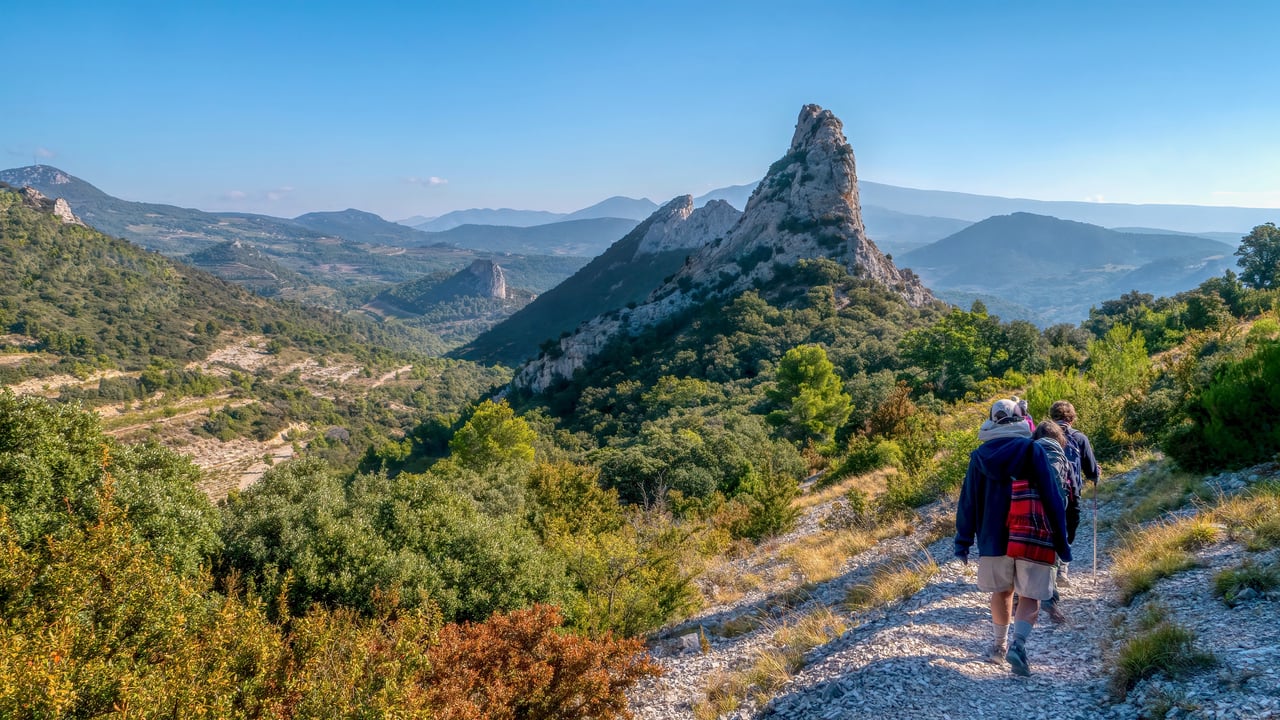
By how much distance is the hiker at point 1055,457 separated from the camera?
5.57 metres

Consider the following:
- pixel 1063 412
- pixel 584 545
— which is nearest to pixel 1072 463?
pixel 1063 412

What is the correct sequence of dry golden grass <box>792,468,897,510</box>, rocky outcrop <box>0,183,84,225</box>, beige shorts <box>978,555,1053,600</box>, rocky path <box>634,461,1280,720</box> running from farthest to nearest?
1. rocky outcrop <box>0,183,84,225</box>
2. dry golden grass <box>792,468,897,510</box>
3. beige shorts <box>978,555,1053,600</box>
4. rocky path <box>634,461,1280,720</box>

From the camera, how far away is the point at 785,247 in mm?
73938

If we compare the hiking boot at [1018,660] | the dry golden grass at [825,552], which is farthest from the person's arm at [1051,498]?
the dry golden grass at [825,552]

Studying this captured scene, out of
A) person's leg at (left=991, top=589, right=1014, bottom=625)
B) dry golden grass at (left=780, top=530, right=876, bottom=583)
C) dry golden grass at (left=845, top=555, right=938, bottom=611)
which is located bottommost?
dry golden grass at (left=780, top=530, right=876, bottom=583)

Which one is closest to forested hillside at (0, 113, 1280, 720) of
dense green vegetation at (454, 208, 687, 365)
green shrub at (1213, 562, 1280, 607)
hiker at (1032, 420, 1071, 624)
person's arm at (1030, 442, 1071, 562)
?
green shrub at (1213, 562, 1280, 607)

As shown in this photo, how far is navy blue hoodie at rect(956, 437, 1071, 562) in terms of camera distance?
191 inches

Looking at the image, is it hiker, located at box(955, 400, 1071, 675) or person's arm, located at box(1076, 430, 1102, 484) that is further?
person's arm, located at box(1076, 430, 1102, 484)

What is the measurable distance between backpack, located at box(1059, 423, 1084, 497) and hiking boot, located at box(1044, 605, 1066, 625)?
1.26m

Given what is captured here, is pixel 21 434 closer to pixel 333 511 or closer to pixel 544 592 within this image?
pixel 333 511

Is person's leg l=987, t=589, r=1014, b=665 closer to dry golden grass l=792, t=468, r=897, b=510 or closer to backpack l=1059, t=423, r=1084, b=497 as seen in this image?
backpack l=1059, t=423, r=1084, b=497

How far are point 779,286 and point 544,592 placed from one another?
62.0 m

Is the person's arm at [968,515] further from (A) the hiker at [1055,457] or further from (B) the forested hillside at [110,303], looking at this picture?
(B) the forested hillside at [110,303]

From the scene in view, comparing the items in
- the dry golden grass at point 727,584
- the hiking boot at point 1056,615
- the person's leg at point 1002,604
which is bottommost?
the dry golden grass at point 727,584
